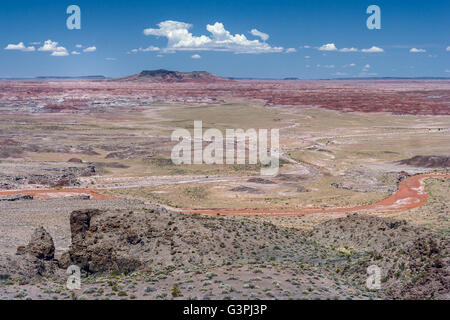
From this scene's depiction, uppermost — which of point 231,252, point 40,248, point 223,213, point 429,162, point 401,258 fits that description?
point 401,258

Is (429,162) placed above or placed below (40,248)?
below

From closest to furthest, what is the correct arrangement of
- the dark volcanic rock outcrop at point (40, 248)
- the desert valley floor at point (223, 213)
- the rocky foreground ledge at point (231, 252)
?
the desert valley floor at point (223, 213) → the rocky foreground ledge at point (231, 252) → the dark volcanic rock outcrop at point (40, 248)

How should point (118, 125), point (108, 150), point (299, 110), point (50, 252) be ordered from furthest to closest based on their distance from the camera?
point (299, 110) → point (118, 125) → point (108, 150) → point (50, 252)

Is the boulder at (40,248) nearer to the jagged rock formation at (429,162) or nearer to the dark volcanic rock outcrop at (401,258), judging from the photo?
the dark volcanic rock outcrop at (401,258)

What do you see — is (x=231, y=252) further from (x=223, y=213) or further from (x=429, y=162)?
(x=429, y=162)

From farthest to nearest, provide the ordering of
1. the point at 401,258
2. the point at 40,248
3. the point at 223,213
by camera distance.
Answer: the point at 223,213
the point at 40,248
the point at 401,258

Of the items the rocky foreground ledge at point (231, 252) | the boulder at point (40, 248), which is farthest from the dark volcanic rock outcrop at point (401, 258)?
the boulder at point (40, 248)

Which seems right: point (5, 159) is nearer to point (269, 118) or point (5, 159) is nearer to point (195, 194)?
point (195, 194)

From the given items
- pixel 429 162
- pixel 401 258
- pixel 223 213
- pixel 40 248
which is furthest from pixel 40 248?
pixel 429 162

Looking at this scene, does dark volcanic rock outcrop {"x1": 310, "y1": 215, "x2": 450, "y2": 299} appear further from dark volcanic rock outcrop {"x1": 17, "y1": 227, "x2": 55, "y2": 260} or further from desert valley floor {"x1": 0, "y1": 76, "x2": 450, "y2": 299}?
dark volcanic rock outcrop {"x1": 17, "y1": 227, "x2": 55, "y2": 260}

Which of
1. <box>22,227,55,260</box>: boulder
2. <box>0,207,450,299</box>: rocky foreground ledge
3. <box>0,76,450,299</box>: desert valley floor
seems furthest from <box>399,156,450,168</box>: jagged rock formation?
<box>22,227,55,260</box>: boulder
